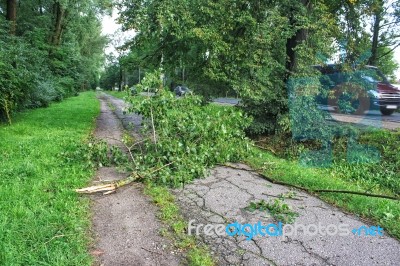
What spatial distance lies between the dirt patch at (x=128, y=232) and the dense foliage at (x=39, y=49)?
623cm

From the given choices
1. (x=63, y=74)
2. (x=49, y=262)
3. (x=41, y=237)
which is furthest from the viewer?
(x=63, y=74)

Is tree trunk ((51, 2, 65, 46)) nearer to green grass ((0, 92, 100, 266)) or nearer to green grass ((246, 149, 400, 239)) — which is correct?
green grass ((0, 92, 100, 266))

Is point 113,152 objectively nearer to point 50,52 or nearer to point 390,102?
point 390,102

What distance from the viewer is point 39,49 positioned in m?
17.1

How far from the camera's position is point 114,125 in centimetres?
1029

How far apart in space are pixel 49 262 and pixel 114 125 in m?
8.04

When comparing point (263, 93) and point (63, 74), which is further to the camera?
point (63, 74)

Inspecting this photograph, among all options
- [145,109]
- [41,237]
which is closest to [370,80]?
[145,109]

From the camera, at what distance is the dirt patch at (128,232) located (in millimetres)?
2732

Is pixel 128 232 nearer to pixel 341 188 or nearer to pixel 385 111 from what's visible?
pixel 341 188

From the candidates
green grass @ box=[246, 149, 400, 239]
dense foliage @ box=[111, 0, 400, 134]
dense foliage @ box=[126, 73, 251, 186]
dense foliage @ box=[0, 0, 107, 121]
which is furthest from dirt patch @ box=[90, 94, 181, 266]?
dense foliage @ box=[0, 0, 107, 121]

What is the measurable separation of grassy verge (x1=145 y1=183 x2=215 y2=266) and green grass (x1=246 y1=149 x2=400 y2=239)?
2038mm

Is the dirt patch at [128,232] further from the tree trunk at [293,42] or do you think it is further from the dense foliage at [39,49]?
the dense foliage at [39,49]

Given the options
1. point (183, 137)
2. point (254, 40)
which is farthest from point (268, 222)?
point (254, 40)
